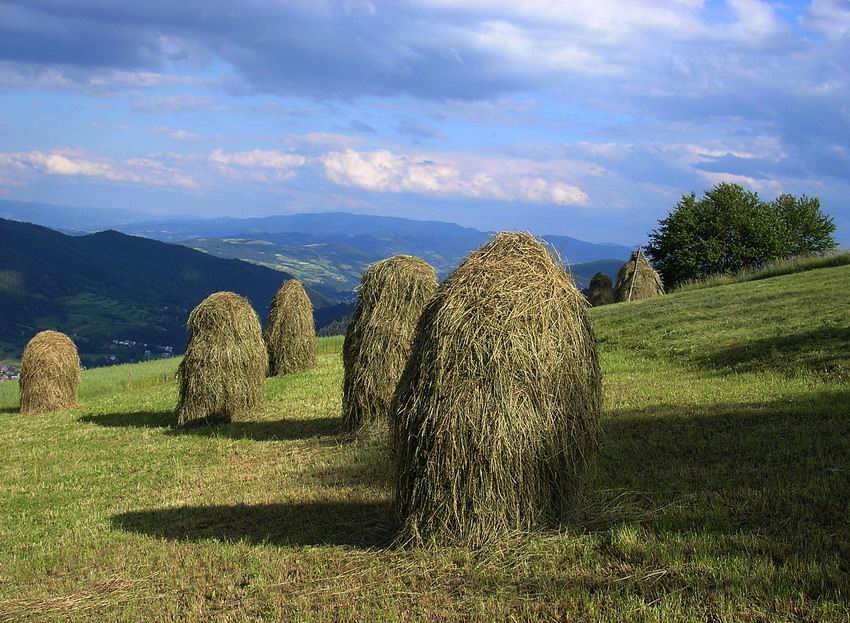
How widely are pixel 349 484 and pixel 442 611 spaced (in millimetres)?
5472

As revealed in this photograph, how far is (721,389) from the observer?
14219 millimetres

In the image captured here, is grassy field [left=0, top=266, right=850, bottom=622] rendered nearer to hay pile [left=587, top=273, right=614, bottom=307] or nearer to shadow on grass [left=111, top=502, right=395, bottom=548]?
shadow on grass [left=111, top=502, right=395, bottom=548]

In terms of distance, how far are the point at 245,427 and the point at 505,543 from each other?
→ 41.5ft

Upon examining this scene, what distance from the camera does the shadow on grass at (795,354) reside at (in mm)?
14422

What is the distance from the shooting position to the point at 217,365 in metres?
19.9

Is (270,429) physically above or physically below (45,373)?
above

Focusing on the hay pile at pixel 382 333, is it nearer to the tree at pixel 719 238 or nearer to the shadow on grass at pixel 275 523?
the shadow on grass at pixel 275 523

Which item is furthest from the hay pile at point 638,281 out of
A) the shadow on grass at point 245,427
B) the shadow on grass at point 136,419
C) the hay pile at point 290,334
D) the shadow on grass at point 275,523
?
the shadow on grass at point 275,523

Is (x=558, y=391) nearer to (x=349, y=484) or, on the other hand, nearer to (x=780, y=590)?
(x=780, y=590)

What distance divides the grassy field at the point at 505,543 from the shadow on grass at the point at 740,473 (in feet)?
0.11

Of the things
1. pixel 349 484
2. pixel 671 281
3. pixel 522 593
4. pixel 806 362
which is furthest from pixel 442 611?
pixel 671 281

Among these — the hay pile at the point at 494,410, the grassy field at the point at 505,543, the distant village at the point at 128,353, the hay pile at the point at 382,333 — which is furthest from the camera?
the distant village at the point at 128,353

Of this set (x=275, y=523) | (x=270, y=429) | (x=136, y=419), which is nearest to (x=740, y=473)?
(x=275, y=523)

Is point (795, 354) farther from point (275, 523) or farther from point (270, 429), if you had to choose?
point (270, 429)
